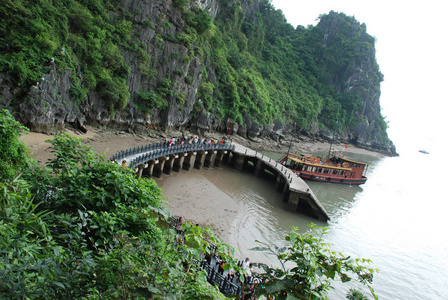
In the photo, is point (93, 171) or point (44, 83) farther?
point (44, 83)

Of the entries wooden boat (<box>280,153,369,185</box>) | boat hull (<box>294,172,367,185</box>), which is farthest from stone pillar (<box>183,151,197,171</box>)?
boat hull (<box>294,172,367,185</box>)

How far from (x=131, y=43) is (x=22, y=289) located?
1541 inches

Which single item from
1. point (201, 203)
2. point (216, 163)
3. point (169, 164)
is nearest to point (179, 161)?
point (169, 164)

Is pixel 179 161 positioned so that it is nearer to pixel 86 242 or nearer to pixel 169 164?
pixel 169 164

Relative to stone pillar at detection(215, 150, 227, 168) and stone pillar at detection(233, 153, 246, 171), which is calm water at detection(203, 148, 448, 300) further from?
stone pillar at detection(215, 150, 227, 168)

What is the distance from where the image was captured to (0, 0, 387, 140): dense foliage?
23734 mm

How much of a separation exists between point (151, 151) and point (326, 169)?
25411 millimetres

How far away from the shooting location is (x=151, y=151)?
74.2 ft

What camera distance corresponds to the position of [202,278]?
415cm

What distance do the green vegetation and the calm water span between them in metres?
10.8

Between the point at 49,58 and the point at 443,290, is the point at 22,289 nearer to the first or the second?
the point at 443,290

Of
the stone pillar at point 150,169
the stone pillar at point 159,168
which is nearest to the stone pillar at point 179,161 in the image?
the stone pillar at point 159,168

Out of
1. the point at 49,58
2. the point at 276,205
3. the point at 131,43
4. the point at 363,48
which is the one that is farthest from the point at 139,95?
the point at 363,48

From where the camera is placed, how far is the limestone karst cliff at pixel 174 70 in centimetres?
2309
